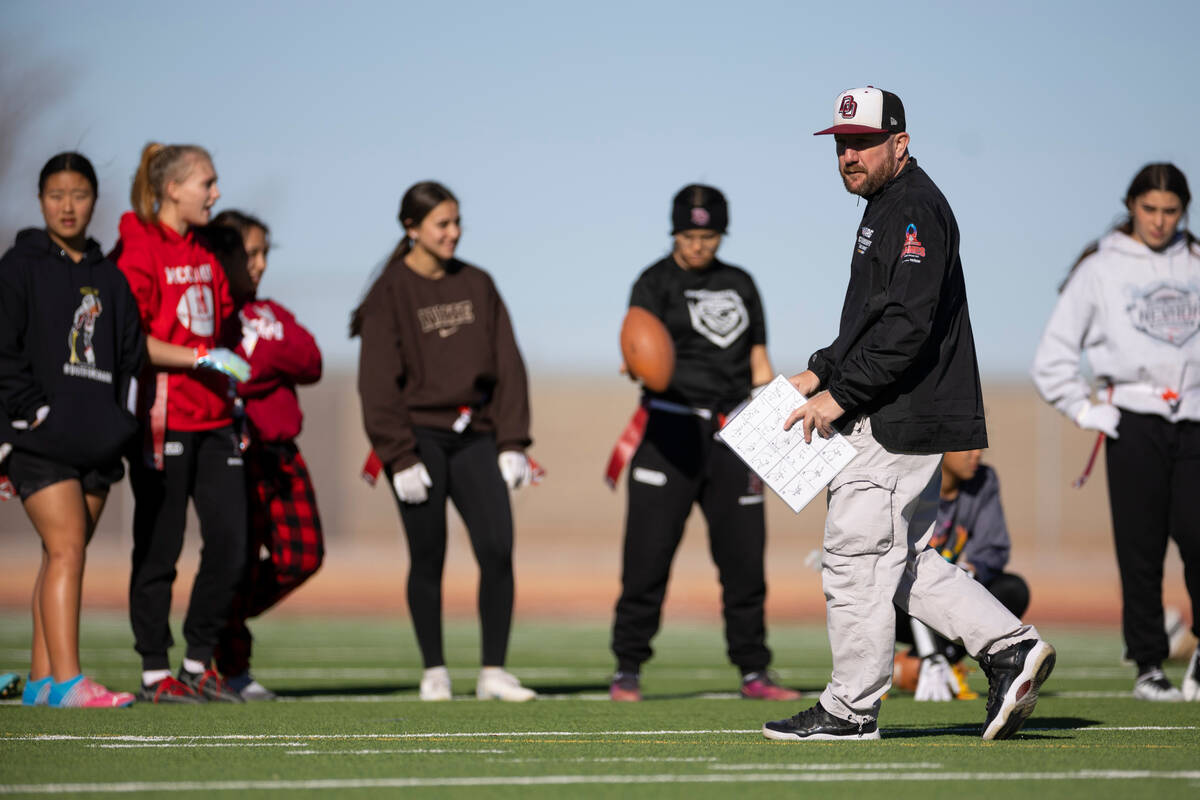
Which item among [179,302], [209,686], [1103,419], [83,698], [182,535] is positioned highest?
[179,302]

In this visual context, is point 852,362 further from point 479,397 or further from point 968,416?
point 479,397

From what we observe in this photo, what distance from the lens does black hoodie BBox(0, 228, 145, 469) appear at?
19.9 ft

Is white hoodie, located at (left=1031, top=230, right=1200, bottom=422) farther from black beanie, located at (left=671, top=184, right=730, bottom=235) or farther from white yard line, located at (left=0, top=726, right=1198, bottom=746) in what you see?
white yard line, located at (left=0, top=726, right=1198, bottom=746)

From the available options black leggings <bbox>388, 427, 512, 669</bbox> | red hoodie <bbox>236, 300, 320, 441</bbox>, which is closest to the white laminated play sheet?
black leggings <bbox>388, 427, 512, 669</bbox>

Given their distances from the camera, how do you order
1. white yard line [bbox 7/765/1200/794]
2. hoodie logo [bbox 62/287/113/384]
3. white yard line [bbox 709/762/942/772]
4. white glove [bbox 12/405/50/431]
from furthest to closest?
hoodie logo [bbox 62/287/113/384] < white glove [bbox 12/405/50/431] < white yard line [bbox 709/762/942/772] < white yard line [bbox 7/765/1200/794]

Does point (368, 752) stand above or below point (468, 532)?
below

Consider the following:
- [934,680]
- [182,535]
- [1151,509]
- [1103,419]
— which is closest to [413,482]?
[182,535]

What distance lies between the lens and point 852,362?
4883 millimetres

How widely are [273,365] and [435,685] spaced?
1.66 meters

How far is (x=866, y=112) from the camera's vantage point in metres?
5.05

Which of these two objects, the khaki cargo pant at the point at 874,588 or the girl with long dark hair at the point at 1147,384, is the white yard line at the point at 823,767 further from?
the girl with long dark hair at the point at 1147,384

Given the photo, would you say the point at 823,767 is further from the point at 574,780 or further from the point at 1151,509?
the point at 1151,509

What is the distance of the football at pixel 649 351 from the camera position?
7.26 m

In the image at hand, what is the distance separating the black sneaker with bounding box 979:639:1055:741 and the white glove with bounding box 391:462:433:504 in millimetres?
2900
